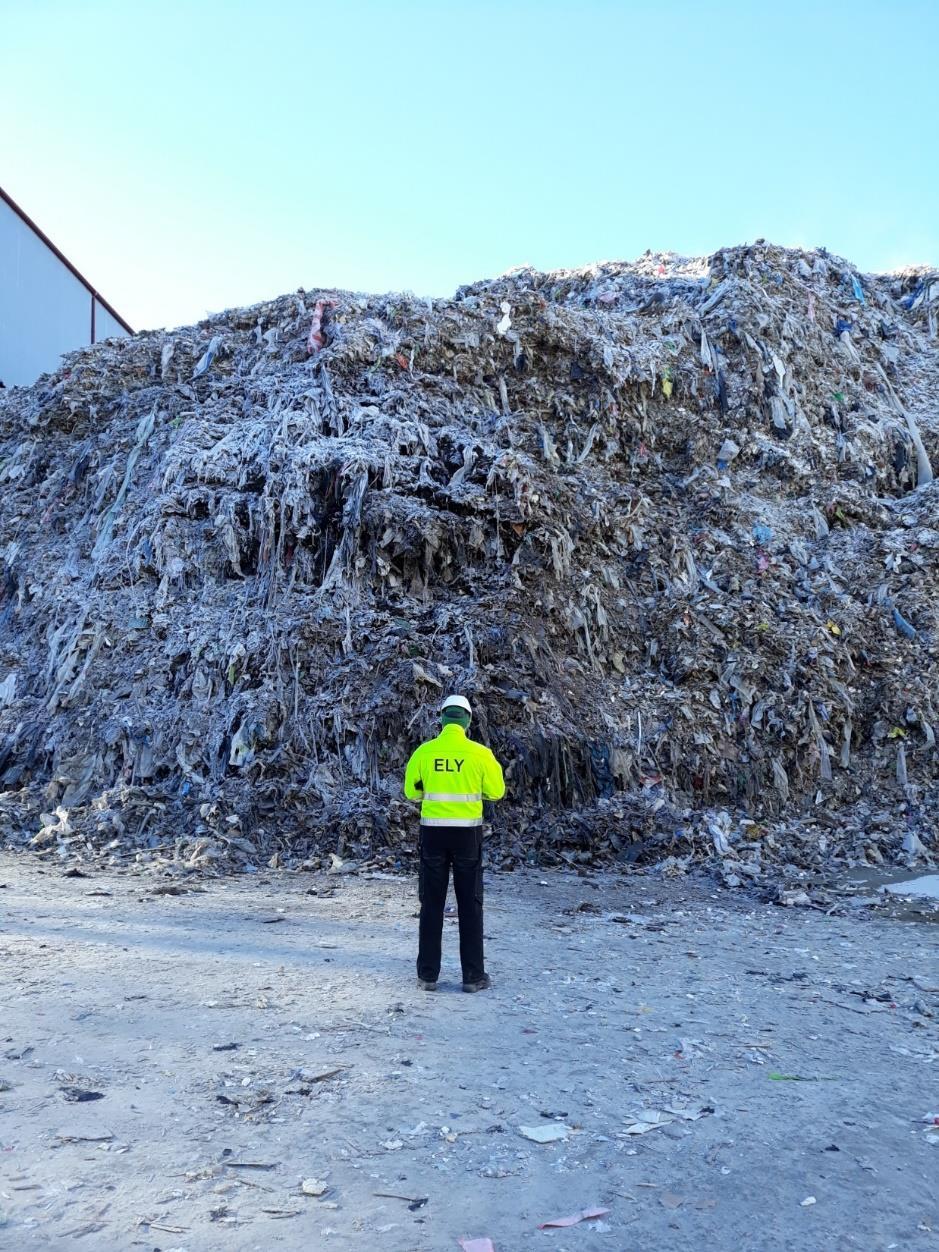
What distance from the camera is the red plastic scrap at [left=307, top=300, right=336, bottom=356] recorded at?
1262cm

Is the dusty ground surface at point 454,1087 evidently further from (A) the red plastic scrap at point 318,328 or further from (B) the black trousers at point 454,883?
(A) the red plastic scrap at point 318,328

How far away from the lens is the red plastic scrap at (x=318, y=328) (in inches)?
497

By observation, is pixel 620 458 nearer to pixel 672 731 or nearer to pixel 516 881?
pixel 672 731

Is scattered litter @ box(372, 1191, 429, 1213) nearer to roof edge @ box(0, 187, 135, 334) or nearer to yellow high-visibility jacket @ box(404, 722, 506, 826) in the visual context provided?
yellow high-visibility jacket @ box(404, 722, 506, 826)

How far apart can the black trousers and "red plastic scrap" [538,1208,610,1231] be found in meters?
2.13

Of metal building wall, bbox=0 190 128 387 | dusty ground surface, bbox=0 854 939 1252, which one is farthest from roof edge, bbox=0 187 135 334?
dusty ground surface, bbox=0 854 939 1252

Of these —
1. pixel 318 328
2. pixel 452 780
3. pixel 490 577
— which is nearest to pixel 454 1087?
pixel 452 780

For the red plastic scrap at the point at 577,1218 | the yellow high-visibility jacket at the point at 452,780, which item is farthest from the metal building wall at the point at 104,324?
the red plastic scrap at the point at 577,1218

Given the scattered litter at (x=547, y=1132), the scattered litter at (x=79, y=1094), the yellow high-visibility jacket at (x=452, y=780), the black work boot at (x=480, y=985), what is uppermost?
the yellow high-visibility jacket at (x=452, y=780)

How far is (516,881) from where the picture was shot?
25.7ft

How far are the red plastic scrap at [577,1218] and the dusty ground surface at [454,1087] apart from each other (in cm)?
3

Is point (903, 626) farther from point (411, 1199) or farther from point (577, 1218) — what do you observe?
point (411, 1199)

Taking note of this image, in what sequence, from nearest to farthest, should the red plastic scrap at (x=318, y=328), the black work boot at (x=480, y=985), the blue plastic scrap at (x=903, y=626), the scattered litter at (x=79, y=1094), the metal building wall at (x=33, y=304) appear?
the scattered litter at (x=79, y=1094)
the black work boot at (x=480, y=985)
the blue plastic scrap at (x=903, y=626)
the red plastic scrap at (x=318, y=328)
the metal building wall at (x=33, y=304)

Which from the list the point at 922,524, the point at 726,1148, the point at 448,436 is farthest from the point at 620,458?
the point at 726,1148
